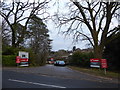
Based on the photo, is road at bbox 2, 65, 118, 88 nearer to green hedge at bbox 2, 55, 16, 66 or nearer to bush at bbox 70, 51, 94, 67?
green hedge at bbox 2, 55, 16, 66

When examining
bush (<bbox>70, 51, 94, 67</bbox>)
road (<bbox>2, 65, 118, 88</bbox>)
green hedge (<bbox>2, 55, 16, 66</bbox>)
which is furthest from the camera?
bush (<bbox>70, 51, 94, 67</bbox>)

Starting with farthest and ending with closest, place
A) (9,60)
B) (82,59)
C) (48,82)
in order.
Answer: (82,59) → (9,60) → (48,82)

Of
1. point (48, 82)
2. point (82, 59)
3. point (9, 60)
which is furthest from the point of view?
point (82, 59)

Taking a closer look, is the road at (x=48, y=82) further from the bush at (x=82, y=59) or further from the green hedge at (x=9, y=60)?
the bush at (x=82, y=59)

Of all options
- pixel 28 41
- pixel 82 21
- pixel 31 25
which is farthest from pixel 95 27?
pixel 31 25

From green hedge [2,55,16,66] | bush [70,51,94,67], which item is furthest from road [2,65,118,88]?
bush [70,51,94,67]

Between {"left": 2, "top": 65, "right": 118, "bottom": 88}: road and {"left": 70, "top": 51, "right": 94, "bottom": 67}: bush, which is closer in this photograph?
{"left": 2, "top": 65, "right": 118, "bottom": 88}: road

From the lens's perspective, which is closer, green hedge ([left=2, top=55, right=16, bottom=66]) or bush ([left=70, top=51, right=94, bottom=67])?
green hedge ([left=2, top=55, right=16, bottom=66])

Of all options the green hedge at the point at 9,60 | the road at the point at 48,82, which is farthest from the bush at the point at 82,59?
the road at the point at 48,82

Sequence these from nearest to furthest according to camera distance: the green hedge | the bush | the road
A: the road
the green hedge
the bush

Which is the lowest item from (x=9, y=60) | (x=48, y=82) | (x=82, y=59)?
(x=48, y=82)

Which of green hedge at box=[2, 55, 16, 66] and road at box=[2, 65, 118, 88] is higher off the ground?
green hedge at box=[2, 55, 16, 66]

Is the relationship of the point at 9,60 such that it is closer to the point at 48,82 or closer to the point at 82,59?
the point at 48,82

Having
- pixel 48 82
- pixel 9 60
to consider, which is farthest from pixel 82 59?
pixel 48 82
